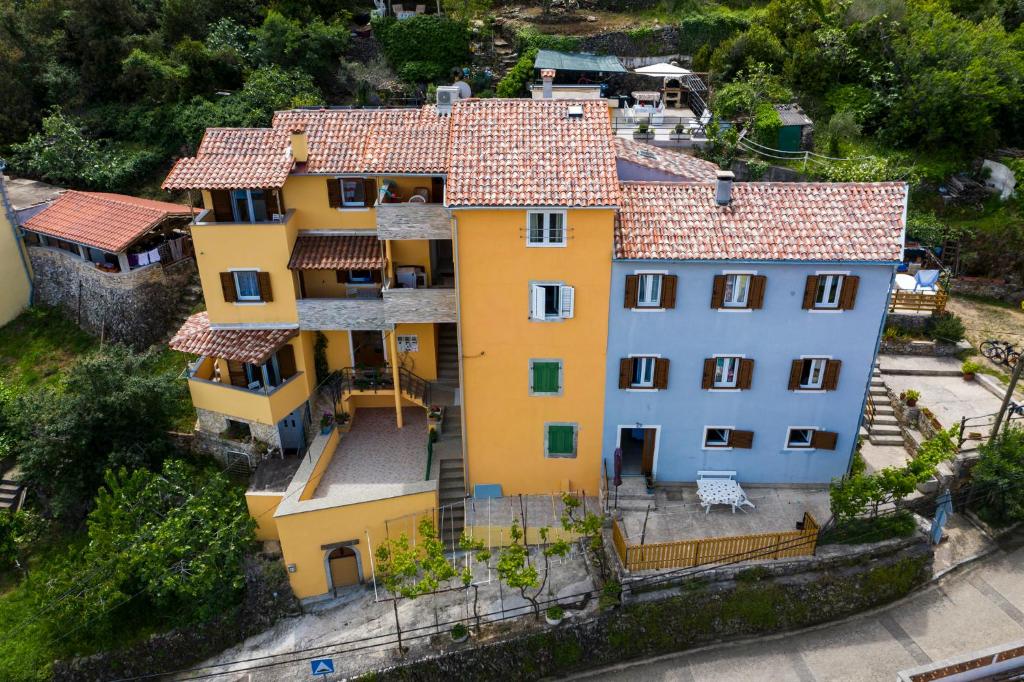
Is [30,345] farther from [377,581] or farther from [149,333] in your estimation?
[377,581]

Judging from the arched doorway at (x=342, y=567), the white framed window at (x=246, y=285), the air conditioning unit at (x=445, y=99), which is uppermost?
the air conditioning unit at (x=445, y=99)

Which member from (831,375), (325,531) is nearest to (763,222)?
(831,375)

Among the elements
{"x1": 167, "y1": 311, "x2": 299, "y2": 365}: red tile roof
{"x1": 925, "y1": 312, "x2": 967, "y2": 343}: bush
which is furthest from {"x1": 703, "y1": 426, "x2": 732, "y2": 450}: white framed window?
{"x1": 167, "y1": 311, "x2": 299, "y2": 365}: red tile roof

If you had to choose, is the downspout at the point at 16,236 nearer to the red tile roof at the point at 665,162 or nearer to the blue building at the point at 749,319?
the red tile roof at the point at 665,162

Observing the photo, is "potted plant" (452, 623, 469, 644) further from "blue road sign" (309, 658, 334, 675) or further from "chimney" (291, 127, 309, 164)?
"chimney" (291, 127, 309, 164)

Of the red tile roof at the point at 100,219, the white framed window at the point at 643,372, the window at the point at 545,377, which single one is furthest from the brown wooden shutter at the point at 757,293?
the red tile roof at the point at 100,219

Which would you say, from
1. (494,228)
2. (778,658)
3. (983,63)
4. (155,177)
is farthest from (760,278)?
(155,177)

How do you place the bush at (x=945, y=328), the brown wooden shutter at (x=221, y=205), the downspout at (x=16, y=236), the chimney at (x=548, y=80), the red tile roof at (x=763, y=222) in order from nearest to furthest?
1. the red tile roof at (x=763, y=222)
2. the brown wooden shutter at (x=221, y=205)
3. the chimney at (x=548, y=80)
4. the bush at (x=945, y=328)
5. the downspout at (x=16, y=236)

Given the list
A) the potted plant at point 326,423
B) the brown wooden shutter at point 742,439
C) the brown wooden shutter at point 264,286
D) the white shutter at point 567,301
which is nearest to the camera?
the white shutter at point 567,301
